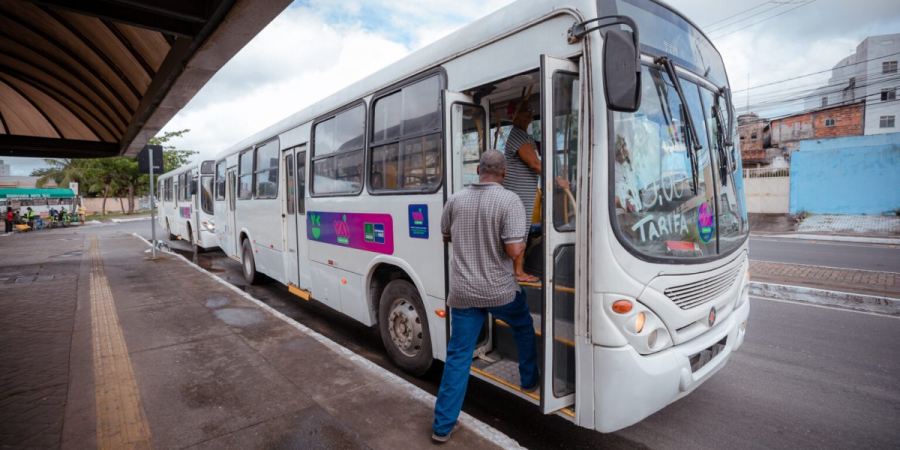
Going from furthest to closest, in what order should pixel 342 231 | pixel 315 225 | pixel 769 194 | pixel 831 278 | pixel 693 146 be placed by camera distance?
pixel 769 194, pixel 831 278, pixel 315 225, pixel 342 231, pixel 693 146

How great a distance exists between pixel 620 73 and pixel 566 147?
55 cm

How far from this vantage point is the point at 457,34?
3709mm

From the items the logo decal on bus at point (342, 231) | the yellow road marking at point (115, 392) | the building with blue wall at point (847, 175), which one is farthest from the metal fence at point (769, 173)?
the yellow road marking at point (115, 392)

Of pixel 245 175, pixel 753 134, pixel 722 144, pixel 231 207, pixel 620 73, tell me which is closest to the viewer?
pixel 620 73

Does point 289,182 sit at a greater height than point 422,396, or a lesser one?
greater

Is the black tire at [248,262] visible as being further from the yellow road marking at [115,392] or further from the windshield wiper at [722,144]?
the windshield wiper at [722,144]

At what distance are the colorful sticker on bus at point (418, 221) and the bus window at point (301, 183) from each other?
9.34 feet

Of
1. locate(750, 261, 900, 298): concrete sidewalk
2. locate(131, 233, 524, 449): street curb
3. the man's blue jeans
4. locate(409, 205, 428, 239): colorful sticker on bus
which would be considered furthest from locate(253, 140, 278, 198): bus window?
locate(750, 261, 900, 298): concrete sidewalk

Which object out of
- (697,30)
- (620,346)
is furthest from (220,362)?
(697,30)

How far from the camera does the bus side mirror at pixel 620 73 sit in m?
2.47

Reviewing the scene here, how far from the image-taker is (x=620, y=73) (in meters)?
2.48

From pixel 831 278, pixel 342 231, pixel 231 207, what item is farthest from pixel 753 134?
pixel 342 231

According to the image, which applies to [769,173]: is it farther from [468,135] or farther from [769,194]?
[468,135]

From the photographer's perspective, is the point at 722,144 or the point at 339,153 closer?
the point at 722,144
